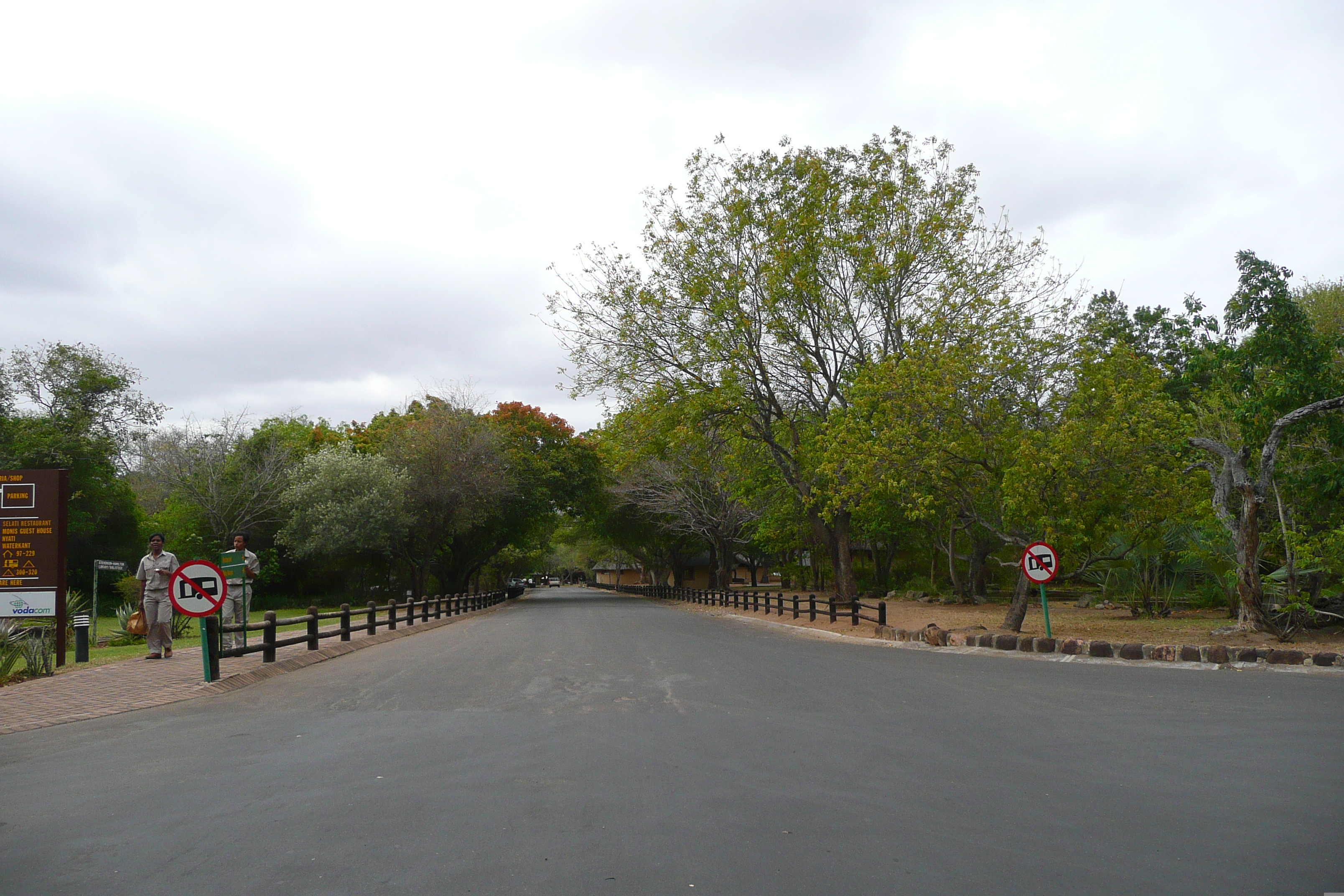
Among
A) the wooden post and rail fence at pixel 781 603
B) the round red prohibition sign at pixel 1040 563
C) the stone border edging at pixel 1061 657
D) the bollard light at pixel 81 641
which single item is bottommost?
Answer: the wooden post and rail fence at pixel 781 603

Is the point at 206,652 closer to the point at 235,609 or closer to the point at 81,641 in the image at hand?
the point at 81,641

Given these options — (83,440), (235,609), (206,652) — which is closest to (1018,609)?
(206,652)

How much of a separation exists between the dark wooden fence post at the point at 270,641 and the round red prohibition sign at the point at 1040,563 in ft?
41.1

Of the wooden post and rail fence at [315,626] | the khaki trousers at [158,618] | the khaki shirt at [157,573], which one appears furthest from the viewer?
the khaki trousers at [158,618]

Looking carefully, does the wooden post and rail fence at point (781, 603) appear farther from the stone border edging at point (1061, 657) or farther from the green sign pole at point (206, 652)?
the green sign pole at point (206, 652)

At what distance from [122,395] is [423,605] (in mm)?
18316

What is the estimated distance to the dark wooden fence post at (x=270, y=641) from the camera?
12.9 metres

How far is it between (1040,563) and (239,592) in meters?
13.9

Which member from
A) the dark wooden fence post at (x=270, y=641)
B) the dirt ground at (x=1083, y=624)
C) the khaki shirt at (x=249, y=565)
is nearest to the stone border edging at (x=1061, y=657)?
the dirt ground at (x=1083, y=624)

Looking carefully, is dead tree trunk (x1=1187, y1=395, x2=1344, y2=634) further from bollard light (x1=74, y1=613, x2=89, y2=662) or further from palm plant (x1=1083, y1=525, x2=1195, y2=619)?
bollard light (x1=74, y1=613, x2=89, y2=662)

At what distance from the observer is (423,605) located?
25.1m

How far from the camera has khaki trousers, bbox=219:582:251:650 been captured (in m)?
13.6

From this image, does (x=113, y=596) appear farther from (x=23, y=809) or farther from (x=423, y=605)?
(x=23, y=809)

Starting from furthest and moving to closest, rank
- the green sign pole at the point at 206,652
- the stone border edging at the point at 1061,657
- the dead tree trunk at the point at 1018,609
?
the dead tree trunk at the point at 1018,609
the stone border edging at the point at 1061,657
the green sign pole at the point at 206,652
